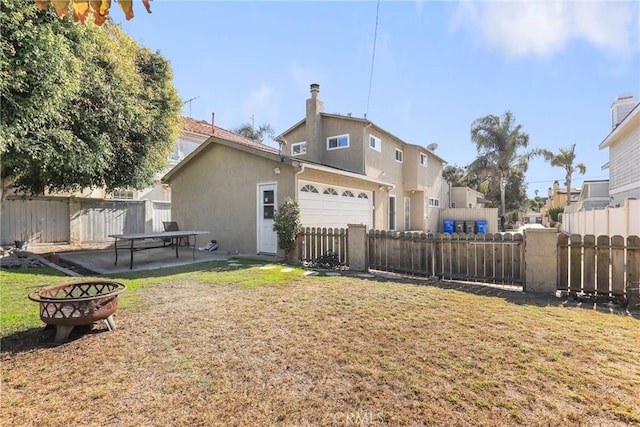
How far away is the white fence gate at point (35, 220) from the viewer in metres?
13.2

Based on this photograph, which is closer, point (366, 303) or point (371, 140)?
point (366, 303)

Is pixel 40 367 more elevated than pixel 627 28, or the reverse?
pixel 627 28

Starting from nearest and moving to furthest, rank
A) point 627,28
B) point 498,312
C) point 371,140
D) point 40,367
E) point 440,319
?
point 40,367
point 440,319
point 498,312
point 627,28
point 371,140

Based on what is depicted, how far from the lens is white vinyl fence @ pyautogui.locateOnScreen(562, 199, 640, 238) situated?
8.44 m

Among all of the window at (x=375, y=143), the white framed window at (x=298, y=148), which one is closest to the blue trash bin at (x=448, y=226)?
the window at (x=375, y=143)

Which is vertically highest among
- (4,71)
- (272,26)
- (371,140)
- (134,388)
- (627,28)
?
(272,26)

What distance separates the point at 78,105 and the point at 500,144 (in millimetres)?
31884

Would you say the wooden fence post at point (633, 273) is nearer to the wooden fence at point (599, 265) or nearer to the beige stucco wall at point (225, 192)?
the wooden fence at point (599, 265)

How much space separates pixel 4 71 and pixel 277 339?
7.71m

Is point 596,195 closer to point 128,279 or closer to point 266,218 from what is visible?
point 266,218

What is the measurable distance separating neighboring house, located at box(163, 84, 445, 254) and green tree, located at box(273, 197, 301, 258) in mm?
826

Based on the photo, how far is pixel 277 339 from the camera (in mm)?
3936

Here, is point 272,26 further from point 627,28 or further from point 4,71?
point 627,28

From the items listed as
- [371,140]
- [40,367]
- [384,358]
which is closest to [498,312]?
[384,358]
